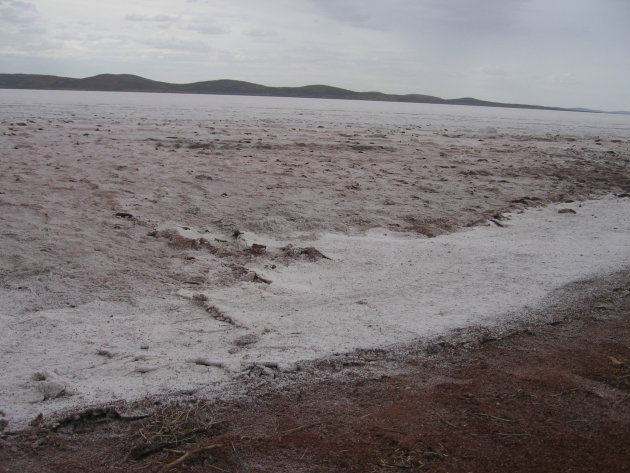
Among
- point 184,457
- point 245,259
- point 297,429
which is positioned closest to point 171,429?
point 184,457

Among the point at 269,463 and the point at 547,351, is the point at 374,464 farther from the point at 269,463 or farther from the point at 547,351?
the point at 547,351

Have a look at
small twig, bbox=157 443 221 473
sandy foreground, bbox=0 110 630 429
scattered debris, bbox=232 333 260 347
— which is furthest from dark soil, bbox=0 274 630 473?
scattered debris, bbox=232 333 260 347

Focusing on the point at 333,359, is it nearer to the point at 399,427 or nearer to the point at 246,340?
the point at 246,340

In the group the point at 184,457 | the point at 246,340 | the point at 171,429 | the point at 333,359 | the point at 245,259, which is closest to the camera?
the point at 184,457

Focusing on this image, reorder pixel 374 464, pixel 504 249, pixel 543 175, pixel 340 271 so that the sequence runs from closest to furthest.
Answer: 1. pixel 374 464
2. pixel 340 271
3. pixel 504 249
4. pixel 543 175

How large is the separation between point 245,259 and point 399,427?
2.81m

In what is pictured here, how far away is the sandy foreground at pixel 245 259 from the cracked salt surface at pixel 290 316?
0.05ft

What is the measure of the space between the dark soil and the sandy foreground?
0.28m

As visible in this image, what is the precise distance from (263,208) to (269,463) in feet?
14.7

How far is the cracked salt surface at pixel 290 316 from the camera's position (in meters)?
3.12

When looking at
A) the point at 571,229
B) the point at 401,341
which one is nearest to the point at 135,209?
the point at 401,341

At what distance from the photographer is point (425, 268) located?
17.2ft

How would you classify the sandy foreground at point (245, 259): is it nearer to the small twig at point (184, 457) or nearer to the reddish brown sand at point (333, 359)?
the reddish brown sand at point (333, 359)

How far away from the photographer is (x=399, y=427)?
2.63m
